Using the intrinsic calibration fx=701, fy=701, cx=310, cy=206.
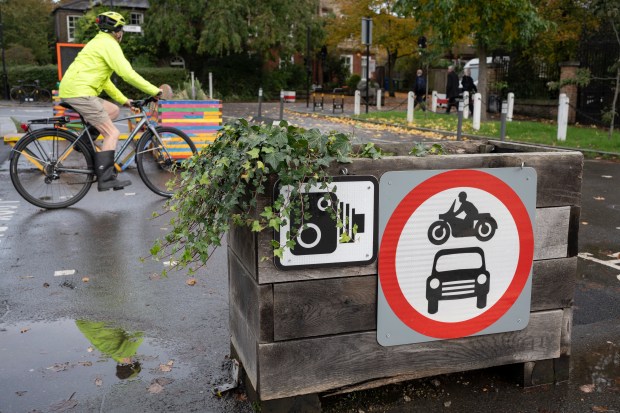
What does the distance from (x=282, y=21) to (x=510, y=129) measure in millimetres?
27876

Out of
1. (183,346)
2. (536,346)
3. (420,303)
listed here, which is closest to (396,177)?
(420,303)

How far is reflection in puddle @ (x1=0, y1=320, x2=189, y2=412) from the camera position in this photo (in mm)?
3537

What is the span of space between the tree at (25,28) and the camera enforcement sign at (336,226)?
5318 centimetres

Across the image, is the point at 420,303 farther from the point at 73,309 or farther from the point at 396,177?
the point at 73,309

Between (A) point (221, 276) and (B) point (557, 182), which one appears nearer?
(B) point (557, 182)

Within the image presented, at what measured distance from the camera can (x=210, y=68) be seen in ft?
152

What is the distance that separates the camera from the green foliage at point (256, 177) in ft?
9.66

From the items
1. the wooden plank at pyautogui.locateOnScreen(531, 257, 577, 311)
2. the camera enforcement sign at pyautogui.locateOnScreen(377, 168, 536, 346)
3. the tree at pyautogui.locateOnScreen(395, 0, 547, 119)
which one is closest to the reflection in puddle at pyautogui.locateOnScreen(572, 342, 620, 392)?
the wooden plank at pyautogui.locateOnScreen(531, 257, 577, 311)

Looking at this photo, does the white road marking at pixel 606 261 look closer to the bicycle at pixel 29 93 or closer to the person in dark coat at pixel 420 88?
the person in dark coat at pixel 420 88

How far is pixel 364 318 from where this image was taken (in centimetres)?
329

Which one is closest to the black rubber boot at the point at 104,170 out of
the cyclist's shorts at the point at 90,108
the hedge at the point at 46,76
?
the cyclist's shorts at the point at 90,108

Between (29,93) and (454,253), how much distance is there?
38.9 meters

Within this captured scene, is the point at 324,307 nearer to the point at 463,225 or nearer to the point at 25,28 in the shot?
the point at 463,225

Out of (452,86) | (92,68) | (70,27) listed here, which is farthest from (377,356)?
(70,27)
